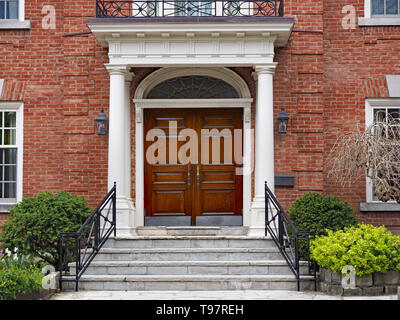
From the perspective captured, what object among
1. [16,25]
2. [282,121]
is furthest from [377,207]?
[16,25]

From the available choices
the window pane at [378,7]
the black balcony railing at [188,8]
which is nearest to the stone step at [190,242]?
the black balcony railing at [188,8]

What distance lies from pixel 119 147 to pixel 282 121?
3153 mm

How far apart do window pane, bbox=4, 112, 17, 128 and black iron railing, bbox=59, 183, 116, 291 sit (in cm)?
286

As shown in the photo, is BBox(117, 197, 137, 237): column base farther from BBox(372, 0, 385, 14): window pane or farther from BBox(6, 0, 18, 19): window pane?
BBox(372, 0, 385, 14): window pane

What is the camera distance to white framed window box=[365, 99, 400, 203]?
12.1 meters

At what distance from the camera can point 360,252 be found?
842 centimetres

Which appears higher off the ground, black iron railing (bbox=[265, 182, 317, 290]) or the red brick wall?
the red brick wall

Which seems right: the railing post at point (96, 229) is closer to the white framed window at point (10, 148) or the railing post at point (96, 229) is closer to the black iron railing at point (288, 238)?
the black iron railing at point (288, 238)

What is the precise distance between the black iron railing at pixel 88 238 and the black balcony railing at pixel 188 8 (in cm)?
341

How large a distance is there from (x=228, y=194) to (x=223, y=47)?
301 cm

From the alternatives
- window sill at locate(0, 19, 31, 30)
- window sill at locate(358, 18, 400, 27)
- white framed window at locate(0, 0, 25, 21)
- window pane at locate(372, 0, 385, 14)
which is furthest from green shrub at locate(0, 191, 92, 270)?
window pane at locate(372, 0, 385, 14)

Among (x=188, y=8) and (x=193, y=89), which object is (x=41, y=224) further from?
(x=188, y=8)

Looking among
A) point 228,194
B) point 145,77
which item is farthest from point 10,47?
point 228,194

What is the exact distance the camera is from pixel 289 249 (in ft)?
32.9
